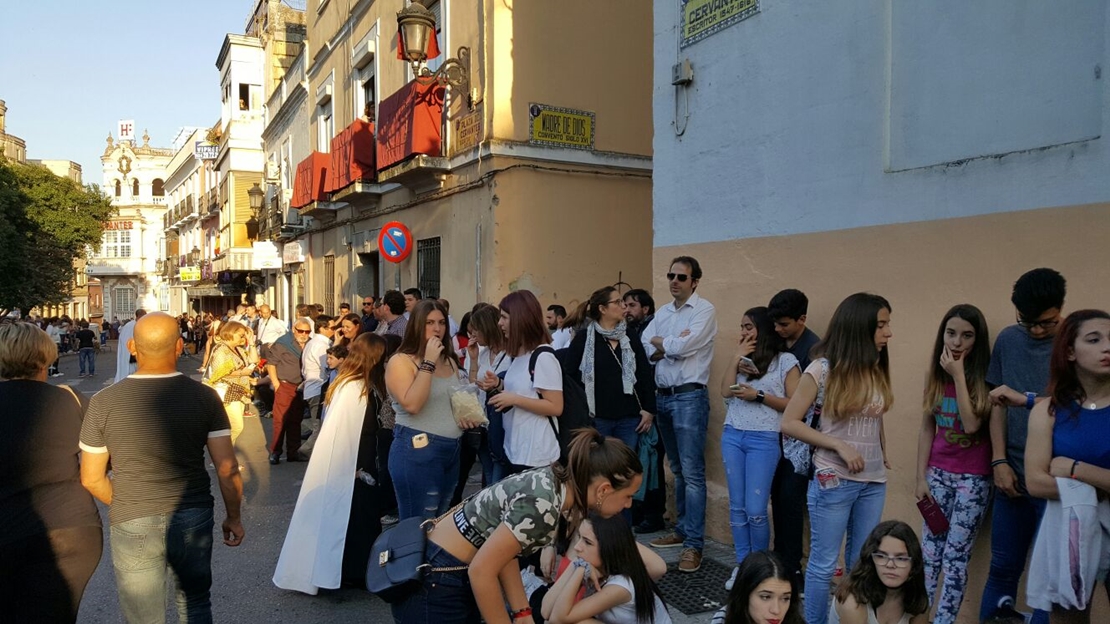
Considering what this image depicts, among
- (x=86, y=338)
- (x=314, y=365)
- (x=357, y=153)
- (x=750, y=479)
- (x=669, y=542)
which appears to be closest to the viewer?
(x=750, y=479)

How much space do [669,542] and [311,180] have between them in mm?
13083

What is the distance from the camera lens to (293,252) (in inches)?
793

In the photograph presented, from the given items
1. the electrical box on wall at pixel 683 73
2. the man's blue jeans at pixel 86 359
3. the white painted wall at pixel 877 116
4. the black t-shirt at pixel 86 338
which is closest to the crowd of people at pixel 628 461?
the white painted wall at pixel 877 116

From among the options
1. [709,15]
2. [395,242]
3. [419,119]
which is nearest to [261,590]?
[709,15]

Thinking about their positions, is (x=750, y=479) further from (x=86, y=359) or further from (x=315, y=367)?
(x=86, y=359)

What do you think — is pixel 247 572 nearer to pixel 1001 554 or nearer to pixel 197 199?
pixel 1001 554

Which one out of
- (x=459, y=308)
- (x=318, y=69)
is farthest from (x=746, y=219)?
(x=318, y=69)

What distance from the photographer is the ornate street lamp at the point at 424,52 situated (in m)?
9.30

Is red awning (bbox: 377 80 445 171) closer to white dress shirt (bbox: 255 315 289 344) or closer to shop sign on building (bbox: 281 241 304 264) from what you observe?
white dress shirt (bbox: 255 315 289 344)

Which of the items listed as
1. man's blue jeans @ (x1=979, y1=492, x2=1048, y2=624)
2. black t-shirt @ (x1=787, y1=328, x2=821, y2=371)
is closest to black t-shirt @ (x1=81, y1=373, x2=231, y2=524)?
black t-shirt @ (x1=787, y1=328, x2=821, y2=371)

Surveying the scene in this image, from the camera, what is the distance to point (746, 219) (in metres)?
5.54

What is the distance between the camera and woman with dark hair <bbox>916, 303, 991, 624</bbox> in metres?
3.60

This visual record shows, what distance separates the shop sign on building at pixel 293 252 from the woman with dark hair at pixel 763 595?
1856 cm

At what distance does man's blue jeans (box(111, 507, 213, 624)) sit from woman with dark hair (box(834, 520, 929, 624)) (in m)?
2.87
